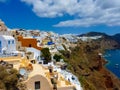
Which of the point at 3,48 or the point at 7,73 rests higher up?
the point at 3,48

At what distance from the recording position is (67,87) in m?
26.8

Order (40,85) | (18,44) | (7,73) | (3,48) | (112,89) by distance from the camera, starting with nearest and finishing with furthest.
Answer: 1. (7,73)
2. (40,85)
3. (3,48)
4. (18,44)
5. (112,89)

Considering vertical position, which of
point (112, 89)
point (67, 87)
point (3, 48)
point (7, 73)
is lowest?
point (112, 89)

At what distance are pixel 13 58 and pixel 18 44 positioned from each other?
1041cm

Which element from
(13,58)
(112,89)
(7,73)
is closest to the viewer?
(7,73)

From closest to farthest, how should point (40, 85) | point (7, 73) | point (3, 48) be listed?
point (7, 73) → point (40, 85) → point (3, 48)

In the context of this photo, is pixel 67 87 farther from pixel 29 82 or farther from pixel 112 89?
pixel 112 89

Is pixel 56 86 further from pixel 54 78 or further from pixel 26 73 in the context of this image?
pixel 26 73

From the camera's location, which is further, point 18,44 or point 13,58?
point 18,44

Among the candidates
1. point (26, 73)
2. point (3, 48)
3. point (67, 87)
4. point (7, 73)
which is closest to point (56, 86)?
point (67, 87)

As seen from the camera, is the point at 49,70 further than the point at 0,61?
Yes

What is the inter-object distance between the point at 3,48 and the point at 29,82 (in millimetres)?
8747

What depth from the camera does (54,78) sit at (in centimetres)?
2744

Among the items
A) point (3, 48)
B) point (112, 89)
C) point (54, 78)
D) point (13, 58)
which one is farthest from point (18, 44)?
point (112, 89)
